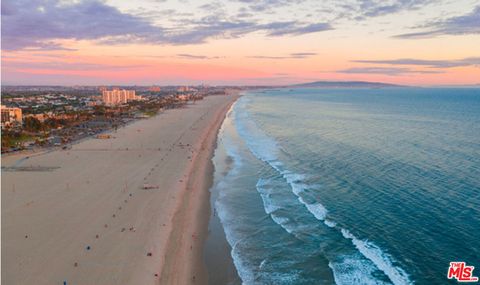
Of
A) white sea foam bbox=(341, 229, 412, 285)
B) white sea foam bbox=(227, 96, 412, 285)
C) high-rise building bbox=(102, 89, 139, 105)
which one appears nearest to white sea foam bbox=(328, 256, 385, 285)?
white sea foam bbox=(227, 96, 412, 285)

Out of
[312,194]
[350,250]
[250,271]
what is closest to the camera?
[250,271]

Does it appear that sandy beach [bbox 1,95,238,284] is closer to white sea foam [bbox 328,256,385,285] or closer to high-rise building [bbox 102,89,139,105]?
white sea foam [bbox 328,256,385,285]

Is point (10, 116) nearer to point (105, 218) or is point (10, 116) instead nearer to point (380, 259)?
point (105, 218)

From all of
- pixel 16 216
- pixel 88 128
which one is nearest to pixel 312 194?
pixel 16 216

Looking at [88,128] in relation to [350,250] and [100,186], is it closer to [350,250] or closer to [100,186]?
[100,186]

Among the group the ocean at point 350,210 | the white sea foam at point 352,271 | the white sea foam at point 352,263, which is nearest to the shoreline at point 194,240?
the ocean at point 350,210

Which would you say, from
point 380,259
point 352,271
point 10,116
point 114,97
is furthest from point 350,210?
point 114,97
